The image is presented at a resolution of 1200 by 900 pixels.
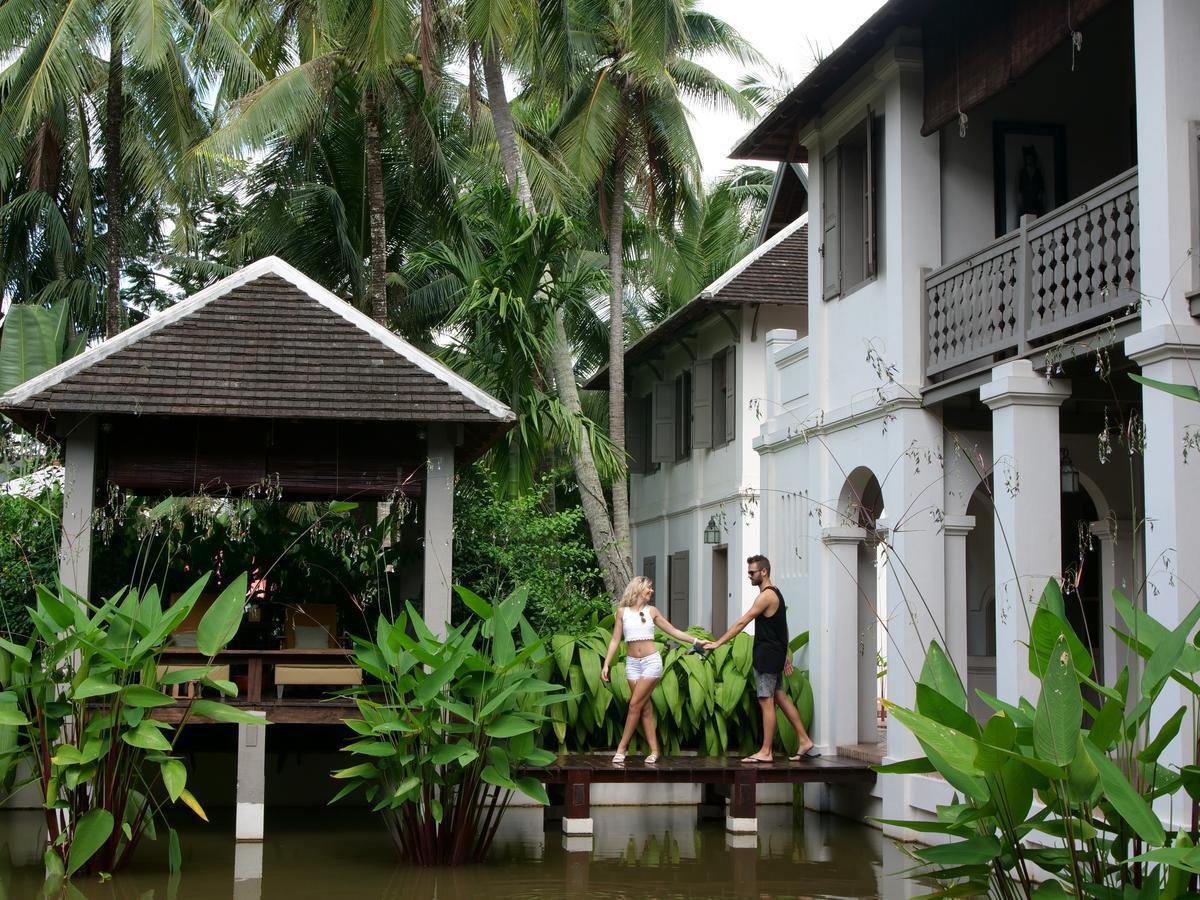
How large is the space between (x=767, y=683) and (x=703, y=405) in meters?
11.1

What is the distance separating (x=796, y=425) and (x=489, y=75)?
7.77m

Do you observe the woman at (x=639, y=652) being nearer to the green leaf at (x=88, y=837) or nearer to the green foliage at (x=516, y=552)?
the green foliage at (x=516, y=552)

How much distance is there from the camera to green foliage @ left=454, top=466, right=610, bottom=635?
50.0ft

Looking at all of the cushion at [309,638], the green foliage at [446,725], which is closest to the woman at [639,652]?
the green foliage at [446,725]

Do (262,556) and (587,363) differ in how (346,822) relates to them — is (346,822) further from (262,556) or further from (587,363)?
(587,363)

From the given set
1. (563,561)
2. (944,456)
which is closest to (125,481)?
(563,561)

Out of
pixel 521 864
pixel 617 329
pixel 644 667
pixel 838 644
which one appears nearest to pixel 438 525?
pixel 644 667

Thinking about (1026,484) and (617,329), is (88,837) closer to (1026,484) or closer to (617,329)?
(1026,484)

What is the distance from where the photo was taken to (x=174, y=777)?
8891mm

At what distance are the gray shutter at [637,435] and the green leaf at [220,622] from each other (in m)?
18.9

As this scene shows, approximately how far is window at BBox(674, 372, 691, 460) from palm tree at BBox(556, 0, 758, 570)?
5.34 feet

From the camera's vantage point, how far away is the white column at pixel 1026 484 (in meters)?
10.6

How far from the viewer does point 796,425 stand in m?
15.4

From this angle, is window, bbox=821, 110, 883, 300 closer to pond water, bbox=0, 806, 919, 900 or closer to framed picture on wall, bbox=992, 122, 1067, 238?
framed picture on wall, bbox=992, 122, 1067, 238
